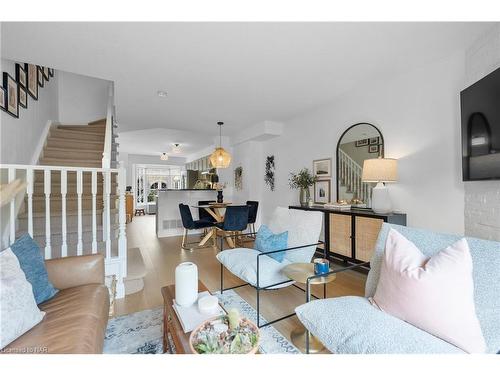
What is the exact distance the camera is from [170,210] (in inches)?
209

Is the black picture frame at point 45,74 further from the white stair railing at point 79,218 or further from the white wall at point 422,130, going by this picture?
the white wall at point 422,130

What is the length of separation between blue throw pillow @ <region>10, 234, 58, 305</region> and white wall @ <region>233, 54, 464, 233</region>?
10.8 ft

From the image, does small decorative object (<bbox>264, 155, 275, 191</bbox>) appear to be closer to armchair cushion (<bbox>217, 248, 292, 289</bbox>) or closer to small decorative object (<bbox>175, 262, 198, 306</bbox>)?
armchair cushion (<bbox>217, 248, 292, 289</bbox>)

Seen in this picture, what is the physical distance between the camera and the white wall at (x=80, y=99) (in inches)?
197

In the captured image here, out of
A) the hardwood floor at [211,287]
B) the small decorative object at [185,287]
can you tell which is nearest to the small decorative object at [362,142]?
the hardwood floor at [211,287]

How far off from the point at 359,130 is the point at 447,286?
2.52 metres

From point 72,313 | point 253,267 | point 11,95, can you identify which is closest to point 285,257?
point 253,267

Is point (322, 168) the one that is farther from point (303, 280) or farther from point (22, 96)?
point (22, 96)

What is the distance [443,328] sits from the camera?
1.00m

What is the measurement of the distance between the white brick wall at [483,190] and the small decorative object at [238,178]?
4214 millimetres

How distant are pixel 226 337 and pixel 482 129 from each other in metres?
2.31

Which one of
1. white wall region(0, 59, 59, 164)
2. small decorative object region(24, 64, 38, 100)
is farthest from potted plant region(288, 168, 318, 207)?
small decorative object region(24, 64, 38, 100)

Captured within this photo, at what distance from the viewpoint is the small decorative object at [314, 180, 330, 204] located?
363 cm
